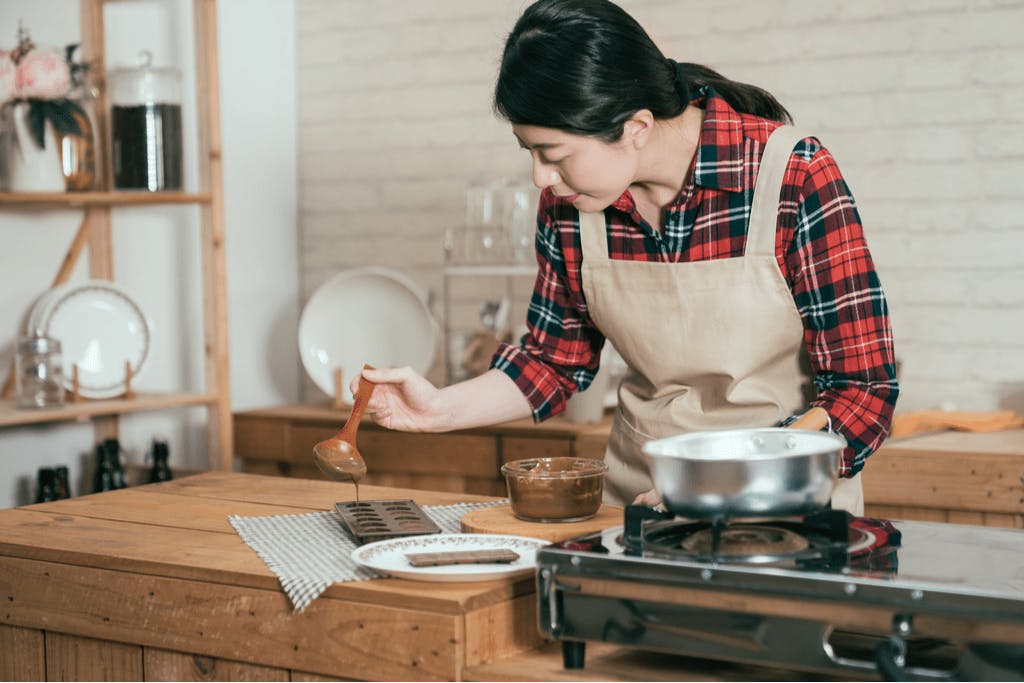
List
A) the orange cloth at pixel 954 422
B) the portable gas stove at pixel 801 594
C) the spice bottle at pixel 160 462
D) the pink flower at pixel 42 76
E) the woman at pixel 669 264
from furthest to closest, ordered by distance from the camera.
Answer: the spice bottle at pixel 160 462, the pink flower at pixel 42 76, the orange cloth at pixel 954 422, the woman at pixel 669 264, the portable gas stove at pixel 801 594

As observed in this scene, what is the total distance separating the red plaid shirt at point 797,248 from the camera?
1.92 meters

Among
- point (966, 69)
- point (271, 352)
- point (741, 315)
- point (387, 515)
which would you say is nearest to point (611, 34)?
point (741, 315)

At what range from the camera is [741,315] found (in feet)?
6.66

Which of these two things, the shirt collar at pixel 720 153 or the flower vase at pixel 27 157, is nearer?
the shirt collar at pixel 720 153

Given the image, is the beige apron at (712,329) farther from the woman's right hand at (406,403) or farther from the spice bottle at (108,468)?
the spice bottle at (108,468)

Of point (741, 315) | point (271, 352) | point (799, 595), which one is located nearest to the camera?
point (799, 595)

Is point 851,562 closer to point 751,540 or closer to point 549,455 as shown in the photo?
point 751,540

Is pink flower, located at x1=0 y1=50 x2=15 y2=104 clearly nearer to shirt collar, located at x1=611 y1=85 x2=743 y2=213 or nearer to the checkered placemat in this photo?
the checkered placemat

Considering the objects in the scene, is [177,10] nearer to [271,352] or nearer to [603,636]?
[271,352]

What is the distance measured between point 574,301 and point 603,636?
0.96 metres

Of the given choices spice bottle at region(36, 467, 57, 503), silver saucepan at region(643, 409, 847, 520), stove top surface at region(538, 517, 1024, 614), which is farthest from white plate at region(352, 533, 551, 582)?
spice bottle at region(36, 467, 57, 503)

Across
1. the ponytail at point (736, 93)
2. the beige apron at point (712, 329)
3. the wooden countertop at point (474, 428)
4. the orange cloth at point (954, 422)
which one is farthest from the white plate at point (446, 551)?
the orange cloth at point (954, 422)

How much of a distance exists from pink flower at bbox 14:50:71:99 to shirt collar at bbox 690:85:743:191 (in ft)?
6.80

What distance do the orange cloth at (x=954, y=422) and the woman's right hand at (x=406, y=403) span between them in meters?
1.62
